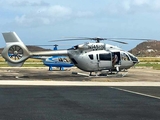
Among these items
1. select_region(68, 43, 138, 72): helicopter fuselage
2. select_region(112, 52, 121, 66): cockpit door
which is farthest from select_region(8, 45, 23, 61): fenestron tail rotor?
select_region(112, 52, 121, 66): cockpit door

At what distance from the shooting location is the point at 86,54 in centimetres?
3167

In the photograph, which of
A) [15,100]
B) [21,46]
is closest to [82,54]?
[21,46]

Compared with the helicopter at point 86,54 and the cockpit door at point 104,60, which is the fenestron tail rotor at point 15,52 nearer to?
the helicopter at point 86,54

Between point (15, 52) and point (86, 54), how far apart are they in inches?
243

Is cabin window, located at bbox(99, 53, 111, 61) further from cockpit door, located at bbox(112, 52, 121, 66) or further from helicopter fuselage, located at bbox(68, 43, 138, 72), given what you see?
cockpit door, located at bbox(112, 52, 121, 66)

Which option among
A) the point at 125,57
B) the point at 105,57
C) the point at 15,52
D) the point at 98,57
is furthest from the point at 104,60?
the point at 15,52

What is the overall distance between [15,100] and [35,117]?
13.8 feet

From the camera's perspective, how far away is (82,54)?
31703mm

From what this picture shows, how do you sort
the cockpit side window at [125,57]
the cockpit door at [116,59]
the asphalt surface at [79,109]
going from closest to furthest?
the asphalt surface at [79,109], the cockpit door at [116,59], the cockpit side window at [125,57]

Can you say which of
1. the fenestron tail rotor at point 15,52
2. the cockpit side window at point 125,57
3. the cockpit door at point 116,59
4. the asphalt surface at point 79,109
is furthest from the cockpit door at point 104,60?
the asphalt surface at point 79,109

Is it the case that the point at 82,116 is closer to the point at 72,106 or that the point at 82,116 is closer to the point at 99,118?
the point at 99,118

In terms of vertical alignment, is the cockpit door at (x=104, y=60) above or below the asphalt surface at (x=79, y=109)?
above

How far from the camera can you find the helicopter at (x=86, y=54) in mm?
31438

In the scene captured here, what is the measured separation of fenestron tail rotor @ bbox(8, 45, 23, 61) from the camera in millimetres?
31572
